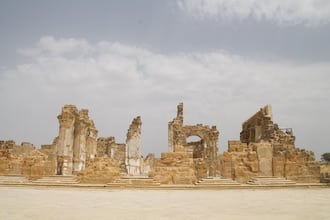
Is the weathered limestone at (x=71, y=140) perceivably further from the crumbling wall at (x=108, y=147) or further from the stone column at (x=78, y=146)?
the crumbling wall at (x=108, y=147)

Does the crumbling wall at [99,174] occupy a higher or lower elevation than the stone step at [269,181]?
higher

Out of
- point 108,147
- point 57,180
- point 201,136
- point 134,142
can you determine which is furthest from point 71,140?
point 201,136

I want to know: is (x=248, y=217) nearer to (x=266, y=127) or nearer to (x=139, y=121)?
(x=266, y=127)

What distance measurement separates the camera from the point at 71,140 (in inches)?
830

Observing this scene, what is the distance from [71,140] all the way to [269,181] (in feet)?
43.9

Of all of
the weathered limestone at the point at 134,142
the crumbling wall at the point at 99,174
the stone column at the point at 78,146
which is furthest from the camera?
the weathered limestone at the point at 134,142

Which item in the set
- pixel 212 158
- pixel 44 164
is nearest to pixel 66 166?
pixel 44 164

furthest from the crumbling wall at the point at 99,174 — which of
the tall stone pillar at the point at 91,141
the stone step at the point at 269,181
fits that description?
the tall stone pillar at the point at 91,141

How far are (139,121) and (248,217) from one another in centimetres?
1946

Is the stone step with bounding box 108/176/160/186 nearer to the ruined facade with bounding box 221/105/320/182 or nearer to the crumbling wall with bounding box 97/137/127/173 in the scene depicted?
the ruined facade with bounding box 221/105/320/182

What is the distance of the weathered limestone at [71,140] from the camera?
20438mm

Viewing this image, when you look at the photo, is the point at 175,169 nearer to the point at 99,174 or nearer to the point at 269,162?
the point at 99,174

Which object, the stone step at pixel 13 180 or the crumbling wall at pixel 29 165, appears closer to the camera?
the stone step at pixel 13 180

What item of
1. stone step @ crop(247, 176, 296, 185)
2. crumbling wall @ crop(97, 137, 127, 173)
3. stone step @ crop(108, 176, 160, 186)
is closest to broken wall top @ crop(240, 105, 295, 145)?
stone step @ crop(247, 176, 296, 185)
